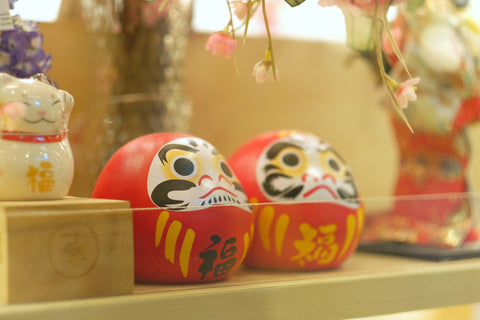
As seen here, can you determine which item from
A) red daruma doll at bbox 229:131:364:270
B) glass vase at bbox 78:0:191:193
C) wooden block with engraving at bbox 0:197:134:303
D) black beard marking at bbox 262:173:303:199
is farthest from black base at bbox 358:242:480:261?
wooden block with engraving at bbox 0:197:134:303

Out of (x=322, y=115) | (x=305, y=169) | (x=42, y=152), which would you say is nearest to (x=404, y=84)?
(x=305, y=169)

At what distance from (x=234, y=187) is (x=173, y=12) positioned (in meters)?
0.39

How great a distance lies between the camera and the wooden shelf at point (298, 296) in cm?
55

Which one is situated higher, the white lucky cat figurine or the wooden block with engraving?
the white lucky cat figurine

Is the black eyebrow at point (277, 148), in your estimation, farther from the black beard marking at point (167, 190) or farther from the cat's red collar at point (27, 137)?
the cat's red collar at point (27, 137)

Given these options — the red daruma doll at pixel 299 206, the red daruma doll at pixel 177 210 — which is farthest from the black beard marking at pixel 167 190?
the red daruma doll at pixel 299 206

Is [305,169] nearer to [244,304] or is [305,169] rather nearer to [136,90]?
[244,304]

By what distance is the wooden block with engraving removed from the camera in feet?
1.72

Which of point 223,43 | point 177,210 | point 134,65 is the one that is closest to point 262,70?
point 223,43

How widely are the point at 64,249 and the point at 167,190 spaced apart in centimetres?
13

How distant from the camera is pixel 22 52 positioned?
641 millimetres

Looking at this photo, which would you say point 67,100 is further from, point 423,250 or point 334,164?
point 423,250

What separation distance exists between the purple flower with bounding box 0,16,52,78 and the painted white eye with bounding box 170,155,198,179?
163mm

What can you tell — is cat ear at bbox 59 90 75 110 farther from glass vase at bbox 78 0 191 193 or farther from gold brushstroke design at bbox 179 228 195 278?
glass vase at bbox 78 0 191 193
